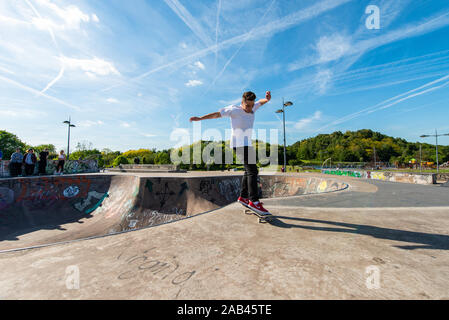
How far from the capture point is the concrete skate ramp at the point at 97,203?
24.1 feet

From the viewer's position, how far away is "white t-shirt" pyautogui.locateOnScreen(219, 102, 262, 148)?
10.4 ft

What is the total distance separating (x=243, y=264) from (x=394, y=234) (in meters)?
2.09

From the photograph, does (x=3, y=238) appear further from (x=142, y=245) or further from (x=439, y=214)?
(x=439, y=214)

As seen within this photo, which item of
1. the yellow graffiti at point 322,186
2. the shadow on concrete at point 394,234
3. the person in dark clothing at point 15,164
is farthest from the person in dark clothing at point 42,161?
the yellow graffiti at point 322,186

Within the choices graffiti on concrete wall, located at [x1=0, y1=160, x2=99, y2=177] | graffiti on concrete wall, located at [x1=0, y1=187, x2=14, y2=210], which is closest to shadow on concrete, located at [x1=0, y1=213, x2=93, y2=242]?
graffiti on concrete wall, located at [x1=0, y1=187, x2=14, y2=210]

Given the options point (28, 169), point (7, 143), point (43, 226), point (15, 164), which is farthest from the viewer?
point (7, 143)

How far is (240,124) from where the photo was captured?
3174 mm

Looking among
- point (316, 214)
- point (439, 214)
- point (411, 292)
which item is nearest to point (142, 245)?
point (411, 292)

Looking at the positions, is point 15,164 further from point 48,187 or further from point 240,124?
point 240,124

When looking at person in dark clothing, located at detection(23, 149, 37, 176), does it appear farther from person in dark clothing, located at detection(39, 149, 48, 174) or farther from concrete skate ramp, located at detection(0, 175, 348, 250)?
concrete skate ramp, located at detection(0, 175, 348, 250)

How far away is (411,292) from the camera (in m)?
1.25

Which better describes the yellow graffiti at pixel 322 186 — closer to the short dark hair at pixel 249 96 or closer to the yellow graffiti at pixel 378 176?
the yellow graffiti at pixel 378 176

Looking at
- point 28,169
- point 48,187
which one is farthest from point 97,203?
point 28,169
